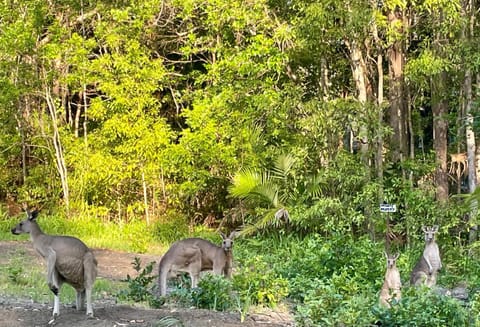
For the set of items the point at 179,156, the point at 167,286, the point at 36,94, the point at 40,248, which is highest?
the point at 36,94

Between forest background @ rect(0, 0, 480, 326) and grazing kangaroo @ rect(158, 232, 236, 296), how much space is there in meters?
2.27

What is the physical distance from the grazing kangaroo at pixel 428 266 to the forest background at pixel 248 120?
2.54 feet

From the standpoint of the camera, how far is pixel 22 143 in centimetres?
1842

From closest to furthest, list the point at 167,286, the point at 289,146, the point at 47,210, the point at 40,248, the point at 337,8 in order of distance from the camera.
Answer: the point at 40,248
the point at 167,286
the point at 337,8
the point at 289,146
the point at 47,210

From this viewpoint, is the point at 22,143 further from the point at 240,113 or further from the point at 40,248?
the point at 40,248

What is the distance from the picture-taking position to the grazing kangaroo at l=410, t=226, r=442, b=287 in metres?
9.61

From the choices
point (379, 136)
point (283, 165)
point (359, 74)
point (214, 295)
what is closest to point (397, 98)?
point (359, 74)

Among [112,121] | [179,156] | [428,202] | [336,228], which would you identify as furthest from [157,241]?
[428,202]

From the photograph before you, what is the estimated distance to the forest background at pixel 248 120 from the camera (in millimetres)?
14039

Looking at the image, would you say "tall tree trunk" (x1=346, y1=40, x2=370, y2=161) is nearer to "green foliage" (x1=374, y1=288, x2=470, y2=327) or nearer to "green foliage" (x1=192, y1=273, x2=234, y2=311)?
"green foliage" (x1=192, y1=273, x2=234, y2=311)

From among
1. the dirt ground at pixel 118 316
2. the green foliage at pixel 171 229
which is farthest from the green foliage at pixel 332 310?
the green foliage at pixel 171 229

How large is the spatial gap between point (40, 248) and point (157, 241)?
30.2ft

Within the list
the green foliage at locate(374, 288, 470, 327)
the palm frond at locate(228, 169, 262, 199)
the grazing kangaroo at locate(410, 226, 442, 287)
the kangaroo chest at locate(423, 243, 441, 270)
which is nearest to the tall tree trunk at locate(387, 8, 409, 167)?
the palm frond at locate(228, 169, 262, 199)

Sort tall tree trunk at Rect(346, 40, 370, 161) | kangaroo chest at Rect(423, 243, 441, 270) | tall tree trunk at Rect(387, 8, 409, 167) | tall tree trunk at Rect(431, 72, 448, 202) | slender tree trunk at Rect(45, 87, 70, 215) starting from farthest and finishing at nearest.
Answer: slender tree trunk at Rect(45, 87, 70, 215) → tall tree trunk at Rect(387, 8, 409, 167) → tall tree trunk at Rect(431, 72, 448, 202) → tall tree trunk at Rect(346, 40, 370, 161) → kangaroo chest at Rect(423, 243, 441, 270)
